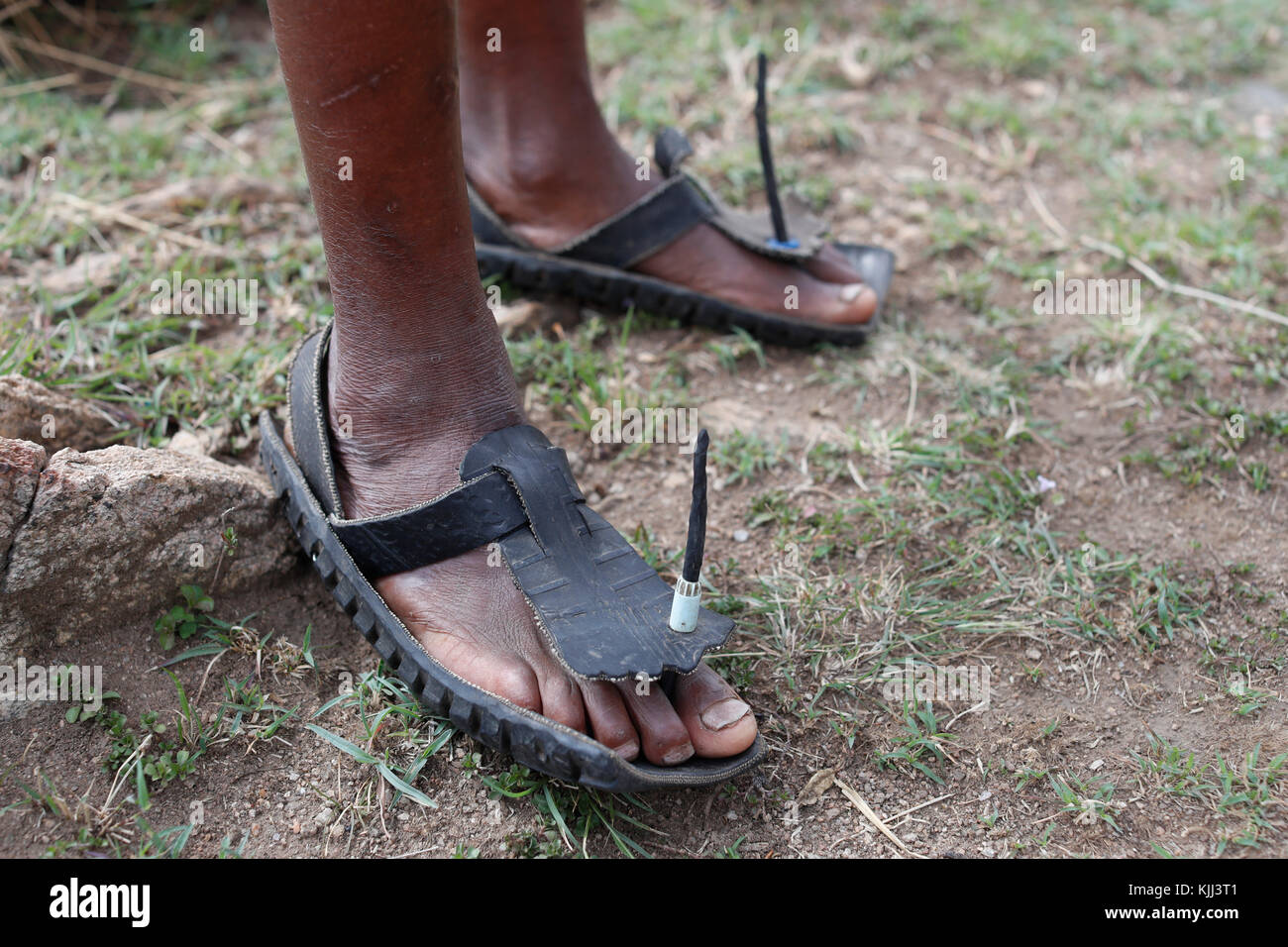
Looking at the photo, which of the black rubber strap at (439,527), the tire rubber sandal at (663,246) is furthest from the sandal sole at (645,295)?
the black rubber strap at (439,527)

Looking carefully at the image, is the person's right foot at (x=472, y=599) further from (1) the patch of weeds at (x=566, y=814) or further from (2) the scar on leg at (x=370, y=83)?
(2) the scar on leg at (x=370, y=83)

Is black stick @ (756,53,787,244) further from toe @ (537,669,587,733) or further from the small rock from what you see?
the small rock

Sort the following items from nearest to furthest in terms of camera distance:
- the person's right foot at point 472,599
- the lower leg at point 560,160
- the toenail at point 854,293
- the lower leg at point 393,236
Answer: the lower leg at point 393,236
the person's right foot at point 472,599
the lower leg at point 560,160
the toenail at point 854,293

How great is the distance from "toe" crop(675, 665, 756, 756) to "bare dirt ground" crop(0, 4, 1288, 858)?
0.16 metres

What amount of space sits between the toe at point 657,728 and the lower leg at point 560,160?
1245mm

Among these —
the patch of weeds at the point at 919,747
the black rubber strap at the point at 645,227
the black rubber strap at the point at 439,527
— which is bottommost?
the patch of weeds at the point at 919,747

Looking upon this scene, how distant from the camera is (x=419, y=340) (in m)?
1.64

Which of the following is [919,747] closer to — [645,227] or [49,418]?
[645,227]

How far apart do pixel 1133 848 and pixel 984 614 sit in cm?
49

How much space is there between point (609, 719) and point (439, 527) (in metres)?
0.42

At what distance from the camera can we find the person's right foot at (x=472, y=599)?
1.48 m

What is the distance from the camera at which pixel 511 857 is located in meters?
1.49

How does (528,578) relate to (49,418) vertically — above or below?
below

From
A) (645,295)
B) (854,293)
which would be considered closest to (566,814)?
(645,295)
